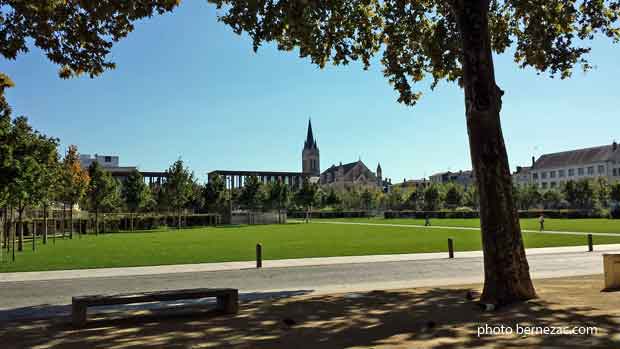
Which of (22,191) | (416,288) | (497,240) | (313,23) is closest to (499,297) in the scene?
(497,240)

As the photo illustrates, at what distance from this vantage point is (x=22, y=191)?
23.4 metres

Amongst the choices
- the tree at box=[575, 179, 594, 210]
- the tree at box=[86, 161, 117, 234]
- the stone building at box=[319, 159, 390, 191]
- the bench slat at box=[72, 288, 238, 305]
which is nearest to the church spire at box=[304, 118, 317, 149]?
the stone building at box=[319, 159, 390, 191]

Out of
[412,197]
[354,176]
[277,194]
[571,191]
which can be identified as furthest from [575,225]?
[354,176]

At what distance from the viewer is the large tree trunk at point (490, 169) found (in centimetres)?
931

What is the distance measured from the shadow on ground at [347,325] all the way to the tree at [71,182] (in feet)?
101

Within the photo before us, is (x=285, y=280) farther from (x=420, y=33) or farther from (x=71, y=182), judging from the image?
(x=71, y=182)

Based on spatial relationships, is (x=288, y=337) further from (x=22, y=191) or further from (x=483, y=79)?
(x=22, y=191)

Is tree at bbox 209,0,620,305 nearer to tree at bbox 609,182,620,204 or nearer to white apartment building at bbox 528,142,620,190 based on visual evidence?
tree at bbox 609,182,620,204

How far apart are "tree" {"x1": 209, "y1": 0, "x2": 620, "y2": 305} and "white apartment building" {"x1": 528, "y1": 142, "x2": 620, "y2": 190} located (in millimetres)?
106140

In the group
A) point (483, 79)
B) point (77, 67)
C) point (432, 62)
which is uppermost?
point (432, 62)

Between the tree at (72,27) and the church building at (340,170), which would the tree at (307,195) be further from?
the church building at (340,170)

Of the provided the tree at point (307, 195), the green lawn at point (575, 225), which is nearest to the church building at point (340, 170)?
the tree at point (307, 195)

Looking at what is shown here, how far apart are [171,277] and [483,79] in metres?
10.6

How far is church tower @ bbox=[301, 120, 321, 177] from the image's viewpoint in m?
185
